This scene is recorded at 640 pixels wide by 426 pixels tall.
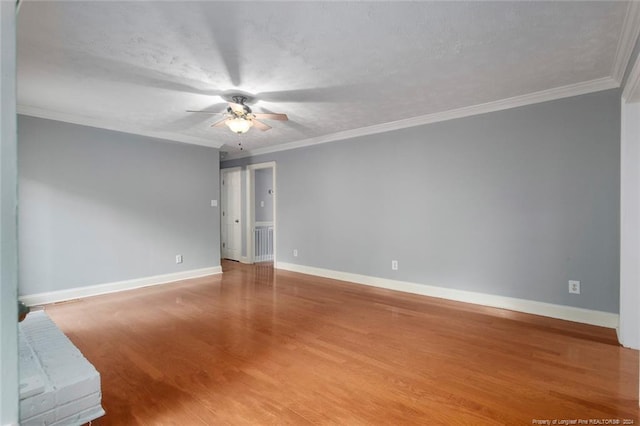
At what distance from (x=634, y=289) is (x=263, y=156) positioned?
5.62 meters

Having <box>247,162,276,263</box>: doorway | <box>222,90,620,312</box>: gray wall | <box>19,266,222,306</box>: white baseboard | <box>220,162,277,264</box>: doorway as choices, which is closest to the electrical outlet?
<box>222,90,620,312</box>: gray wall

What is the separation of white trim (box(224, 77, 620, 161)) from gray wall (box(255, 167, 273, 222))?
1.86 m

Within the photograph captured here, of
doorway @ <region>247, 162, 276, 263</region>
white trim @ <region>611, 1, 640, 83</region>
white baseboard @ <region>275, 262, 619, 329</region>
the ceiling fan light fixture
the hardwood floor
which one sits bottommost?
the hardwood floor

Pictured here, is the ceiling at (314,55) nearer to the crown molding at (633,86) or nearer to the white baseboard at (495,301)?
the crown molding at (633,86)

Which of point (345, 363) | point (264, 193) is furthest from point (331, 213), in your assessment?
point (345, 363)

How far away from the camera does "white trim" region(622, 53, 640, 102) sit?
209 cm

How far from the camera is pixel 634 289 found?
259cm

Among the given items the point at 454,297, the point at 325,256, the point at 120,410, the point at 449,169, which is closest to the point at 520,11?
the point at 449,169

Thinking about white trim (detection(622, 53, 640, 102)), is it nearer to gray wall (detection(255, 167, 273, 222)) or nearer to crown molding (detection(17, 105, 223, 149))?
crown molding (detection(17, 105, 223, 149))

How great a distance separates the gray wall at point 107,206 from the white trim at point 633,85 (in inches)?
214

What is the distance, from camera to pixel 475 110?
371 centimetres

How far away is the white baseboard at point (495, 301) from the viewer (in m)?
3.05

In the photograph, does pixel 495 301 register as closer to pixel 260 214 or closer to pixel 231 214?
pixel 260 214

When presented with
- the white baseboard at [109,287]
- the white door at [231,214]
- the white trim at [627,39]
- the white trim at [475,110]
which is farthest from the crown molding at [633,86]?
the white door at [231,214]
